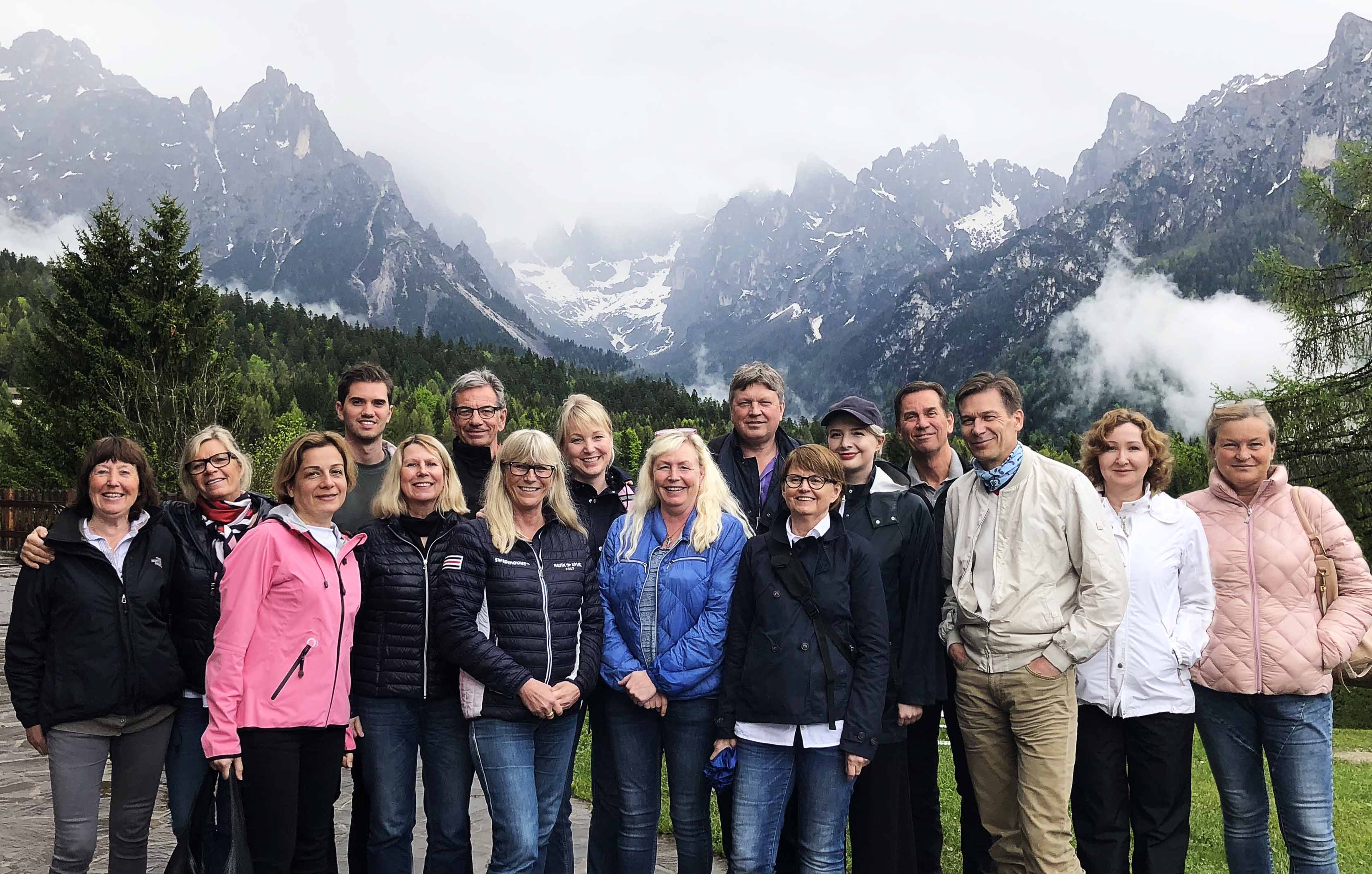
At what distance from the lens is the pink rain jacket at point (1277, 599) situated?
407 centimetres

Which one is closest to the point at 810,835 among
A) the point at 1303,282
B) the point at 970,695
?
the point at 970,695

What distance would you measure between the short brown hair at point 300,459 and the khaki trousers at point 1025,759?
3154 millimetres

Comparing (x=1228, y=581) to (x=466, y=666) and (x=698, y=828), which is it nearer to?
(x=698, y=828)

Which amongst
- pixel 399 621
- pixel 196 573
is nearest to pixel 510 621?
pixel 399 621

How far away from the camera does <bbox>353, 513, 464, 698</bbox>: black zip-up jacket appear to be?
4.06 meters

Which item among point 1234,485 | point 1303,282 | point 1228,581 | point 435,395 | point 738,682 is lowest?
point 738,682

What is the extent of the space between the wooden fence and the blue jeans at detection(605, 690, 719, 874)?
83.9ft

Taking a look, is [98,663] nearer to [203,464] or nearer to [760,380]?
[203,464]

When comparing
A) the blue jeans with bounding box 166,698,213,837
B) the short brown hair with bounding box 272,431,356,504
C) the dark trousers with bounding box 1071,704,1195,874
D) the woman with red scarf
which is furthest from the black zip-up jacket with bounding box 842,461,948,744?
the blue jeans with bounding box 166,698,213,837

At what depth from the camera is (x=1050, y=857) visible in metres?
4.05

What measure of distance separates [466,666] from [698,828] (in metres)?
1.29

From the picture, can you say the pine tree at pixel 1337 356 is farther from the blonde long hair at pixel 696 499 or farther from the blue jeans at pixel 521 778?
the blue jeans at pixel 521 778

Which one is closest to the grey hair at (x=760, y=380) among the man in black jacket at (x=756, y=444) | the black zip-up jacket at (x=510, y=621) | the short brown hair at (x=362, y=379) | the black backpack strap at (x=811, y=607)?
the man in black jacket at (x=756, y=444)

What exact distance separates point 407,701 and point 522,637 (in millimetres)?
682
